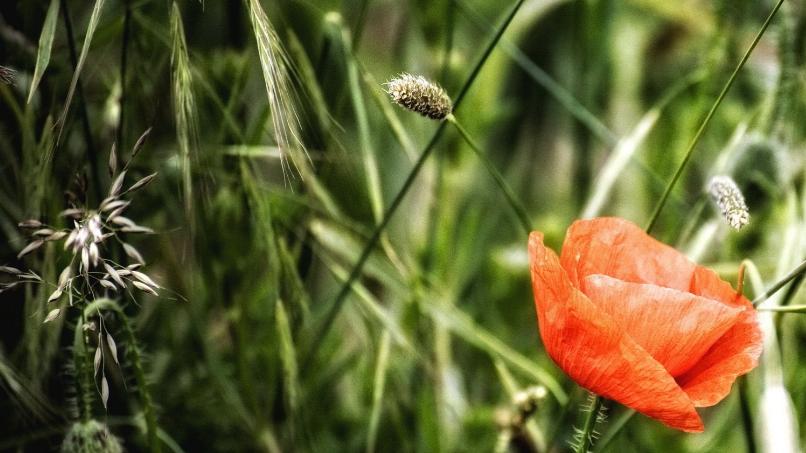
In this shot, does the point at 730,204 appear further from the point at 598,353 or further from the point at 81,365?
the point at 81,365

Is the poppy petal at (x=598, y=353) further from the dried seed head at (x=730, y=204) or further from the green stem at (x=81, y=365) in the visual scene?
the green stem at (x=81, y=365)

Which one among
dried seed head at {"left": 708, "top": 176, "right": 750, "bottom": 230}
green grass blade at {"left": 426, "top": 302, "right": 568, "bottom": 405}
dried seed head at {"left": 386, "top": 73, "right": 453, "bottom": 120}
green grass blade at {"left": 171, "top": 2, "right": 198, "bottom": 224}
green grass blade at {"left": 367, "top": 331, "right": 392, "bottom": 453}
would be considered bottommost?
green grass blade at {"left": 367, "top": 331, "right": 392, "bottom": 453}

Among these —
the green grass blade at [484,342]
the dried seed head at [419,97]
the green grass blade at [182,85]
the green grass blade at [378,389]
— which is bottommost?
the green grass blade at [378,389]

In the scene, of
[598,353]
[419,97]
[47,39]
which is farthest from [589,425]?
[47,39]

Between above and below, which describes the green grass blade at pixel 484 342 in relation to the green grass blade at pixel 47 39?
below

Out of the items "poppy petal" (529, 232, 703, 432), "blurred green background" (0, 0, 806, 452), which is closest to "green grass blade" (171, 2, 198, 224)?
"blurred green background" (0, 0, 806, 452)

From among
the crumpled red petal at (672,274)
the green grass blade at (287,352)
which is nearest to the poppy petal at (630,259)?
the crumpled red petal at (672,274)

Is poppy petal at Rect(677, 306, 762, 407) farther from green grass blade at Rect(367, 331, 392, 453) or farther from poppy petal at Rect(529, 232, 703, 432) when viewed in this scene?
green grass blade at Rect(367, 331, 392, 453)
